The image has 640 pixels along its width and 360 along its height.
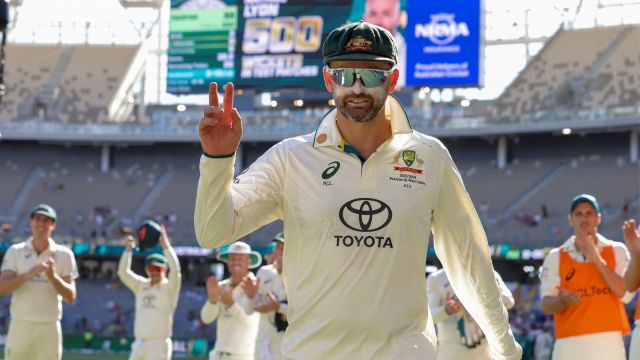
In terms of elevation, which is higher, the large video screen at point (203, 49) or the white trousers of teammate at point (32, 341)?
the large video screen at point (203, 49)

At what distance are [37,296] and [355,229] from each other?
7.47 m

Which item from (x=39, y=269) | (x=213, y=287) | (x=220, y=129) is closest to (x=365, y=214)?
(x=220, y=129)

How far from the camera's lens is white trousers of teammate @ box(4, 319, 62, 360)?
10.5m

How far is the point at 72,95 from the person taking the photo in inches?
1845

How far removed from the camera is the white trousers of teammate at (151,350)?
14602 millimetres

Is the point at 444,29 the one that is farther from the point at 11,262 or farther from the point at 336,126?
the point at 336,126

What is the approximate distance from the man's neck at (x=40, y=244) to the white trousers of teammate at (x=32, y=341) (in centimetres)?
71

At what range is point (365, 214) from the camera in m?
3.66

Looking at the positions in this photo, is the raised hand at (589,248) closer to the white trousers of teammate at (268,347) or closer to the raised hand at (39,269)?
the raised hand at (39,269)

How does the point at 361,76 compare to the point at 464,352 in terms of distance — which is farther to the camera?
the point at 464,352

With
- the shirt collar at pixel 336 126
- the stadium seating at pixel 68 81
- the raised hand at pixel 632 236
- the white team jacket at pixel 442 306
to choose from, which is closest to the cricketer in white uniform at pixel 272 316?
the white team jacket at pixel 442 306

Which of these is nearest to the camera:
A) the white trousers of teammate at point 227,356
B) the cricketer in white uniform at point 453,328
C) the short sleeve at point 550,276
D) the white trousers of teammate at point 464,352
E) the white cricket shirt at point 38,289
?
the short sleeve at point 550,276

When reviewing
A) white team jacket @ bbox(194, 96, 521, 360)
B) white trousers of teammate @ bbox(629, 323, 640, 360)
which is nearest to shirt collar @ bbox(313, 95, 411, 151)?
white team jacket @ bbox(194, 96, 521, 360)

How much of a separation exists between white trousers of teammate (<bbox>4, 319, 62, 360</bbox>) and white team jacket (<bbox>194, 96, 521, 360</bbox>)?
7259mm
